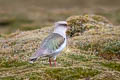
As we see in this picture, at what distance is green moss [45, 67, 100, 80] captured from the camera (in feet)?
68.0

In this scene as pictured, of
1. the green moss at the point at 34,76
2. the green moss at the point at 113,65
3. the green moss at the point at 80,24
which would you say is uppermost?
the green moss at the point at 80,24

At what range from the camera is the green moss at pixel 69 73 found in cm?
2072

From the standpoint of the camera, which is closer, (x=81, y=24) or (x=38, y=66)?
(x=38, y=66)

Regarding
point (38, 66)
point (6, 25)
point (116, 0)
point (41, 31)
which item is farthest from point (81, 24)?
point (116, 0)

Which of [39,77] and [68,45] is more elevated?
[68,45]

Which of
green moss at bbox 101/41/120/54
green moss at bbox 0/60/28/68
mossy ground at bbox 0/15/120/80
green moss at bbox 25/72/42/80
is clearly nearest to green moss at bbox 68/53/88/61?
mossy ground at bbox 0/15/120/80

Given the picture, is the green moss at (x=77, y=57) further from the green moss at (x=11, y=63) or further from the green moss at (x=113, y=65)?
the green moss at (x=11, y=63)

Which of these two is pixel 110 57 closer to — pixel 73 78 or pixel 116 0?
pixel 73 78

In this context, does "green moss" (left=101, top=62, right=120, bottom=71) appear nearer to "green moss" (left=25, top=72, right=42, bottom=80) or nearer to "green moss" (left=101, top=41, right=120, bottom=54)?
"green moss" (left=101, top=41, right=120, bottom=54)

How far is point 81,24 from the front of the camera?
34469mm

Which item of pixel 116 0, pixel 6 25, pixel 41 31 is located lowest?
pixel 41 31

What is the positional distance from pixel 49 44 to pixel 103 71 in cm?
312

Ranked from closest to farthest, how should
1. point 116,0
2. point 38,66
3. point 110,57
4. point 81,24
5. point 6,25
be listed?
1. point 38,66
2. point 110,57
3. point 81,24
4. point 6,25
5. point 116,0

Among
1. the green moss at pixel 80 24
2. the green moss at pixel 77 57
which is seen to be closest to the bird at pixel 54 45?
the green moss at pixel 77 57
